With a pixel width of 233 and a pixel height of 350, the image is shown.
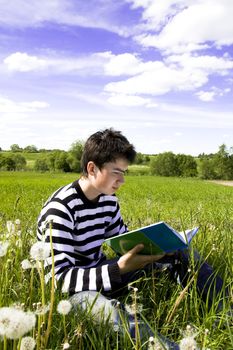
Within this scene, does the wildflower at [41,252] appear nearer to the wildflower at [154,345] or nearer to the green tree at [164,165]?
the wildflower at [154,345]

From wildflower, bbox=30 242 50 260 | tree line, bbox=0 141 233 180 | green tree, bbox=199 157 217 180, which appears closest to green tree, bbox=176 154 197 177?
tree line, bbox=0 141 233 180

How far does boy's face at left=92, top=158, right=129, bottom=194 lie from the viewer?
312 cm

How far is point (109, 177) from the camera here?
314cm

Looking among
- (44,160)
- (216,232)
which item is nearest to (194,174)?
(44,160)

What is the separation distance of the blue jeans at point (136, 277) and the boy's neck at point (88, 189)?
0.64 m

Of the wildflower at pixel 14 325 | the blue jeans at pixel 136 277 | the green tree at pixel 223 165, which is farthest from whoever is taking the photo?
the green tree at pixel 223 165

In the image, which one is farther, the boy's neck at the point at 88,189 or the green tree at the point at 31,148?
the green tree at the point at 31,148

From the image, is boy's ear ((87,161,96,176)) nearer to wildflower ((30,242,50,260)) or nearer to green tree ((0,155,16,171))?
wildflower ((30,242,50,260))

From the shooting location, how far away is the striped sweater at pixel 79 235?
2730 mm

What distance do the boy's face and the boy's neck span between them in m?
0.05

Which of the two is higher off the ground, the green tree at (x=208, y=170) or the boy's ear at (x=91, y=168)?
the boy's ear at (x=91, y=168)

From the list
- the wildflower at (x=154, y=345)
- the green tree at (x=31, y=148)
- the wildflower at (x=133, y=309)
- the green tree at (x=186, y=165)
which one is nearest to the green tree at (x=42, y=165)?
the green tree at (x=186, y=165)

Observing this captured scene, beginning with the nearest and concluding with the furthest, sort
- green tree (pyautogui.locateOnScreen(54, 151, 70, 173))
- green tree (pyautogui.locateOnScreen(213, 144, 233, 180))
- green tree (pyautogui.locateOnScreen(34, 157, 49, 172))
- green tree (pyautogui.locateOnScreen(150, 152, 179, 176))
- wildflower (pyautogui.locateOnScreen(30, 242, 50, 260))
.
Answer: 1. wildflower (pyautogui.locateOnScreen(30, 242, 50, 260))
2. green tree (pyautogui.locateOnScreen(213, 144, 233, 180))
3. green tree (pyautogui.locateOnScreen(150, 152, 179, 176))
4. green tree (pyautogui.locateOnScreen(54, 151, 70, 173))
5. green tree (pyautogui.locateOnScreen(34, 157, 49, 172))

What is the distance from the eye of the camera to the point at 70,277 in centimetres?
273
